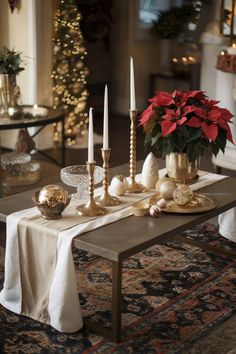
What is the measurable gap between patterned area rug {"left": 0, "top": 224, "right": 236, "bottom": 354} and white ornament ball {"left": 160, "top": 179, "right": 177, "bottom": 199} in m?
0.48

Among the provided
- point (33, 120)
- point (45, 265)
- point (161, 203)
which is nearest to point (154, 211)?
point (161, 203)

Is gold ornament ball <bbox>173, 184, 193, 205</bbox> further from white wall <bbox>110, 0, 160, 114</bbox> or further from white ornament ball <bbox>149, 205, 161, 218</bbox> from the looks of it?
white wall <bbox>110, 0, 160, 114</bbox>

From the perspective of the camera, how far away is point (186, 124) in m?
3.07

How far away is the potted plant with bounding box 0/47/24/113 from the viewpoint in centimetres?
490

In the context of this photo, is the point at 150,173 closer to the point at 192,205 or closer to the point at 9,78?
the point at 192,205

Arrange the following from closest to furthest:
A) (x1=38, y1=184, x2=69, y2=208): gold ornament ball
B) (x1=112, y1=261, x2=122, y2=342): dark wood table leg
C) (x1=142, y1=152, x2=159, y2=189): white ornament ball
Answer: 1. (x1=112, y1=261, x2=122, y2=342): dark wood table leg
2. (x1=38, y1=184, x2=69, y2=208): gold ornament ball
3. (x1=142, y1=152, x2=159, y2=189): white ornament ball

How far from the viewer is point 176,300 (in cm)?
319

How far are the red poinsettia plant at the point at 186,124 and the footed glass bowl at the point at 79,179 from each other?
306 millimetres

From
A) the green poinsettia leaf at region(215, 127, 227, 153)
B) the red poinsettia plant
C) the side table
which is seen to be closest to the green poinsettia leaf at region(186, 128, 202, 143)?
the red poinsettia plant

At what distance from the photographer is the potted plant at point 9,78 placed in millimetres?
4902

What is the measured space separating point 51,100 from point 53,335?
347 cm

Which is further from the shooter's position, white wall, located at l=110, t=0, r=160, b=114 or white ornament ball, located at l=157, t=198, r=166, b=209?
white wall, located at l=110, t=0, r=160, b=114

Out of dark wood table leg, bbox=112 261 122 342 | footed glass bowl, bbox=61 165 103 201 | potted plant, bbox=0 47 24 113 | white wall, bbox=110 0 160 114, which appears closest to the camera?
dark wood table leg, bbox=112 261 122 342

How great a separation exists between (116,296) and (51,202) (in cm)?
49
